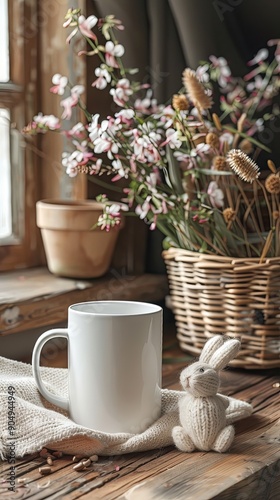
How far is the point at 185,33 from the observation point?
56.4 inches

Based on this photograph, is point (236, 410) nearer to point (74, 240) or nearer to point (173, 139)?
point (173, 139)

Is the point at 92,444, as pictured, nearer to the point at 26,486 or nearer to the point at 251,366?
the point at 26,486

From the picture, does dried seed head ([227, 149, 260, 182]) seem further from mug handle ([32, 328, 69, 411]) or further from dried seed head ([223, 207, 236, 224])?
mug handle ([32, 328, 69, 411])

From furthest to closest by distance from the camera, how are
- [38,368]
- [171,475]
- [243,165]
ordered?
[243,165] → [38,368] → [171,475]

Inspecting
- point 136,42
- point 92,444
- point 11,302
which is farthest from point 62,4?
point 92,444

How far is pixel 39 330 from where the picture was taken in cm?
135

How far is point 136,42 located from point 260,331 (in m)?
0.62

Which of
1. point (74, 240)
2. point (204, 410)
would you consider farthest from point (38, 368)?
point (74, 240)

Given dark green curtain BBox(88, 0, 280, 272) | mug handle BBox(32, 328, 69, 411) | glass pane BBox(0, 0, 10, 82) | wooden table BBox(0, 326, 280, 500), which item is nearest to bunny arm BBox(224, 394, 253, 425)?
wooden table BBox(0, 326, 280, 500)

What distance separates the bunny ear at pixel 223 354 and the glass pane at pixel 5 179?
0.72 metres

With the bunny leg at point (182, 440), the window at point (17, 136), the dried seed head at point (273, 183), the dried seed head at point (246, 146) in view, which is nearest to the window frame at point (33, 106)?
the window at point (17, 136)

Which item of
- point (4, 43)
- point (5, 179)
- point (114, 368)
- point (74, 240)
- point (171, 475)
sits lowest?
point (171, 475)

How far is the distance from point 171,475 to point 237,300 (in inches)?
16.7

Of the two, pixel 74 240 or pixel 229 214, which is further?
pixel 74 240
